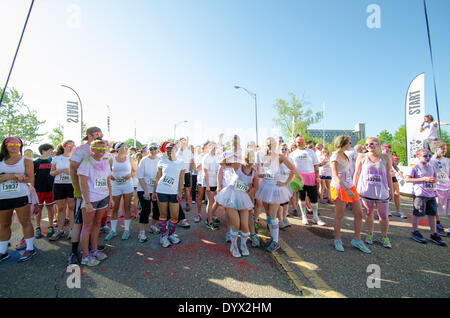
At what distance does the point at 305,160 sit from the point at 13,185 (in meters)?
6.41

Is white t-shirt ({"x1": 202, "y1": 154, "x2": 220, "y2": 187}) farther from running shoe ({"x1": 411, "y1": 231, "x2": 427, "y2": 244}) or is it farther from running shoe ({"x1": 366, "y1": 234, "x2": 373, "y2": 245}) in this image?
running shoe ({"x1": 411, "y1": 231, "x2": 427, "y2": 244})

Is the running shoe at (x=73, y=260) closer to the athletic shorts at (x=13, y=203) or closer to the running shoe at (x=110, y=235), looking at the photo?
the running shoe at (x=110, y=235)

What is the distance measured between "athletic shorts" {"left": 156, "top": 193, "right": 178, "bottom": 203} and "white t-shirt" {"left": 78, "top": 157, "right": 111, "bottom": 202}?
92 cm

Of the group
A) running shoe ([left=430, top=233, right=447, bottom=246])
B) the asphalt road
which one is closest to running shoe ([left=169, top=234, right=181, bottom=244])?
the asphalt road

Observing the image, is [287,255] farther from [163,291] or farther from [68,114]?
[68,114]

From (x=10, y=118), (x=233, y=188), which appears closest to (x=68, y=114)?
(x=233, y=188)

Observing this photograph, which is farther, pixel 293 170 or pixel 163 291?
pixel 293 170

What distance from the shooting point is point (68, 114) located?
11992 mm

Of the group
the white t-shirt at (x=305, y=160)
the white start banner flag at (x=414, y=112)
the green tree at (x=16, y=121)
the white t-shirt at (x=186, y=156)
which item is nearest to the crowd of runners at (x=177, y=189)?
the white t-shirt at (x=305, y=160)

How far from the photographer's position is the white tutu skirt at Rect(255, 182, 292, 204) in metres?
3.52

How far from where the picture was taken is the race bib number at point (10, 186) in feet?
10.5

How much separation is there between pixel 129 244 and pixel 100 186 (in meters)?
1.46

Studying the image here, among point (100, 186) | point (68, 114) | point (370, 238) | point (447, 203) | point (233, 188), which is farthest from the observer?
point (68, 114)

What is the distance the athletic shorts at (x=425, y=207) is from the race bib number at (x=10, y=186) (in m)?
8.00
